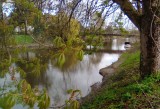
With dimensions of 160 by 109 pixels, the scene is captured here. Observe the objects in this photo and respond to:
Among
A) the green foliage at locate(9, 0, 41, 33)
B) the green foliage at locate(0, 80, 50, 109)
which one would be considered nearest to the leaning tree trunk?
the green foliage at locate(9, 0, 41, 33)

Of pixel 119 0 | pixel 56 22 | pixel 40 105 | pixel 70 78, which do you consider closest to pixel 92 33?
pixel 119 0

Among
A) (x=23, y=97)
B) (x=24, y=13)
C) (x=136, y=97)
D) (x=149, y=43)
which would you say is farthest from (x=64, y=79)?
(x=23, y=97)

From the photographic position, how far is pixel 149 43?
21.4 ft

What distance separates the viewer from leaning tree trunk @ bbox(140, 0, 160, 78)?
6400 millimetres

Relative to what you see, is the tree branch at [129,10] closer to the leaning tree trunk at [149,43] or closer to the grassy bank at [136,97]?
the leaning tree trunk at [149,43]

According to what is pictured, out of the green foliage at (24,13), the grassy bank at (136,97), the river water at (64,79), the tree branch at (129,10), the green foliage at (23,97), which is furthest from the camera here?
the river water at (64,79)

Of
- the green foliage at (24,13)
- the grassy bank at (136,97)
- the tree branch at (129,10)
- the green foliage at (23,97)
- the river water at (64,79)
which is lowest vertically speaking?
the river water at (64,79)

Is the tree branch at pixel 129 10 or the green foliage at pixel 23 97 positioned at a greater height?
the tree branch at pixel 129 10

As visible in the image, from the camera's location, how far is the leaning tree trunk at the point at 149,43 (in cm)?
640

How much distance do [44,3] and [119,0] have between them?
2098 mm

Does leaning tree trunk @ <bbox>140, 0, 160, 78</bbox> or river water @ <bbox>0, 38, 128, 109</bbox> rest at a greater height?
leaning tree trunk @ <bbox>140, 0, 160, 78</bbox>

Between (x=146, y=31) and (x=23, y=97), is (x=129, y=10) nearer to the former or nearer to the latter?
(x=146, y=31)

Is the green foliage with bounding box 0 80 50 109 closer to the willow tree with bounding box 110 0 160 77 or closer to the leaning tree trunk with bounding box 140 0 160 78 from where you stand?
the willow tree with bounding box 110 0 160 77

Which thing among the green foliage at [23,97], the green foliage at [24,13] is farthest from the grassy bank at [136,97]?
the green foliage at [23,97]
